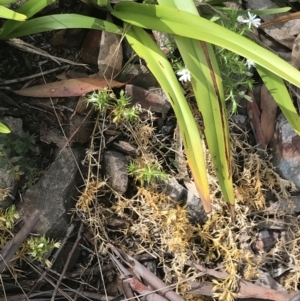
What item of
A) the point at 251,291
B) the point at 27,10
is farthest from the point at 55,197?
the point at 251,291

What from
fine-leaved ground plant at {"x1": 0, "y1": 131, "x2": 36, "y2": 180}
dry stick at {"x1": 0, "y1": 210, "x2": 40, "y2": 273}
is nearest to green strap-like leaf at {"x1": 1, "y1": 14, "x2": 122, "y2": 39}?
fine-leaved ground plant at {"x1": 0, "y1": 131, "x2": 36, "y2": 180}

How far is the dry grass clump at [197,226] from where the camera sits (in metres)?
1.26

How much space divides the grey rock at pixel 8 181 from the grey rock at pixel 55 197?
0.03 metres

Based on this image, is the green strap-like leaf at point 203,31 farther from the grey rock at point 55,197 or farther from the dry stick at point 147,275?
the dry stick at point 147,275

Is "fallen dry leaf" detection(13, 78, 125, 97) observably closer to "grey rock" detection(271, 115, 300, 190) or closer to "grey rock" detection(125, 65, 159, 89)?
"grey rock" detection(125, 65, 159, 89)

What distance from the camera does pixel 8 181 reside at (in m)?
1.18

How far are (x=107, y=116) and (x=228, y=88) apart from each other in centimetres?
33

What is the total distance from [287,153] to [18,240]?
0.79 metres

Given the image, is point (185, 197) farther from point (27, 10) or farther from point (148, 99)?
point (27, 10)

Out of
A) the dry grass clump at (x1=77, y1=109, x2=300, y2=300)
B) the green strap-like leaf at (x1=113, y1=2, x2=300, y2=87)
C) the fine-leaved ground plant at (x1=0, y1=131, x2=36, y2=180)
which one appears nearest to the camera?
the green strap-like leaf at (x1=113, y1=2, x2=300, y2=87)

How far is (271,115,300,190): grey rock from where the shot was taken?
4.55 feet

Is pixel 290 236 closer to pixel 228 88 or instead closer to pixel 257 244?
pixel 257 244

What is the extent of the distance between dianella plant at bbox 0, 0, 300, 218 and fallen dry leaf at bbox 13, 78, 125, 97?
0.14m

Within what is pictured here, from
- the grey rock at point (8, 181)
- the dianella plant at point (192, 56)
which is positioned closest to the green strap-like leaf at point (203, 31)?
the dianella plant at point (192, 56)
